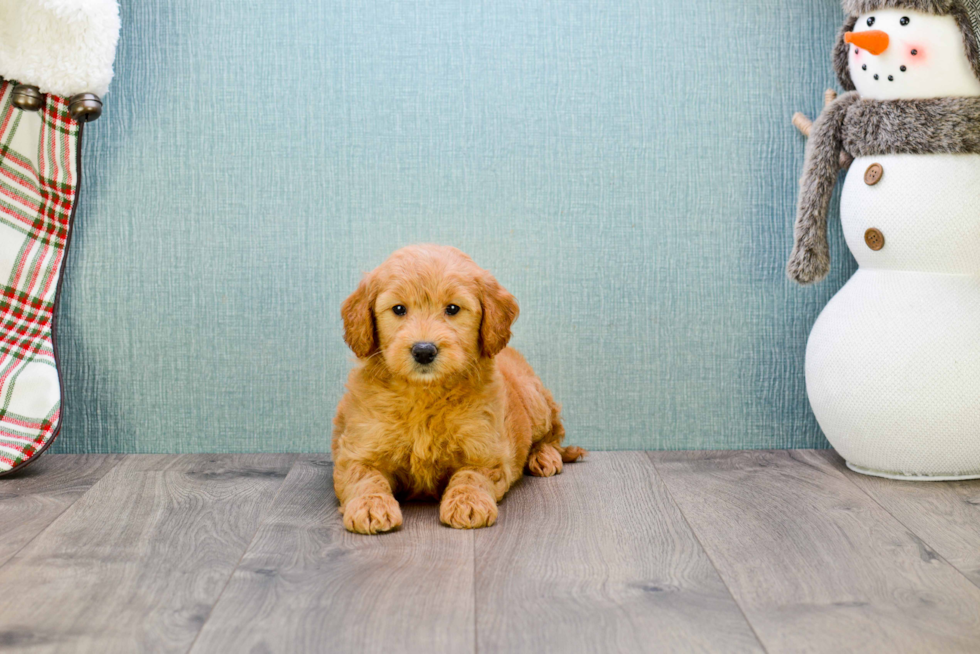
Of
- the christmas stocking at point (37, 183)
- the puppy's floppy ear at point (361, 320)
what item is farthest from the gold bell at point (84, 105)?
the puppy's floppy ear at point (361, 320)

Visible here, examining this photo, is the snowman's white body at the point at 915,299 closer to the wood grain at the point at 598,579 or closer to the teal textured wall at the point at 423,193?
the teal textured wall at the point at 423,193

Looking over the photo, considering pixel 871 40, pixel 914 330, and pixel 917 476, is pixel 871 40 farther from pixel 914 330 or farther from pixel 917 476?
pixel 917 476

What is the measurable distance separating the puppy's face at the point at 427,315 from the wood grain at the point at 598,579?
0.35 meters

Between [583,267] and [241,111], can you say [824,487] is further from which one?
[241,111]

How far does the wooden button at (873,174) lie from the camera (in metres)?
2.03

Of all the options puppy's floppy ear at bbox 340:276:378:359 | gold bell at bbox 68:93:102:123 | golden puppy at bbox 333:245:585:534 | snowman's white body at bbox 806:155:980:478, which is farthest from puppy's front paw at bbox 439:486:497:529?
gold bell at bbox 68:93:102:123

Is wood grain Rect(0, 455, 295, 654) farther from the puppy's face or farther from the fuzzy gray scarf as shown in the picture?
the fuzzy gray scarf

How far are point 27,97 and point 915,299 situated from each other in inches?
81.0

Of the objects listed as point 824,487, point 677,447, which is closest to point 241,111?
point 677,447

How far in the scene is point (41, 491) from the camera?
6.56 ft

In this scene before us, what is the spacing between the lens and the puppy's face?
1.78 metres

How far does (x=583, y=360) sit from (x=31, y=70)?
4.85 feet

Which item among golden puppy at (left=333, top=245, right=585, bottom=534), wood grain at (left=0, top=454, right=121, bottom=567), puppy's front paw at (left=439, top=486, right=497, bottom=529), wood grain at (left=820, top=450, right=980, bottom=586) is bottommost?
wood grain at (left=0, top=454, right=121, bottom=567)

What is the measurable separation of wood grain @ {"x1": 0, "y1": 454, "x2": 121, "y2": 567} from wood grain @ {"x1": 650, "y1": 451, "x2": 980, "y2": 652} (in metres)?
1.28
